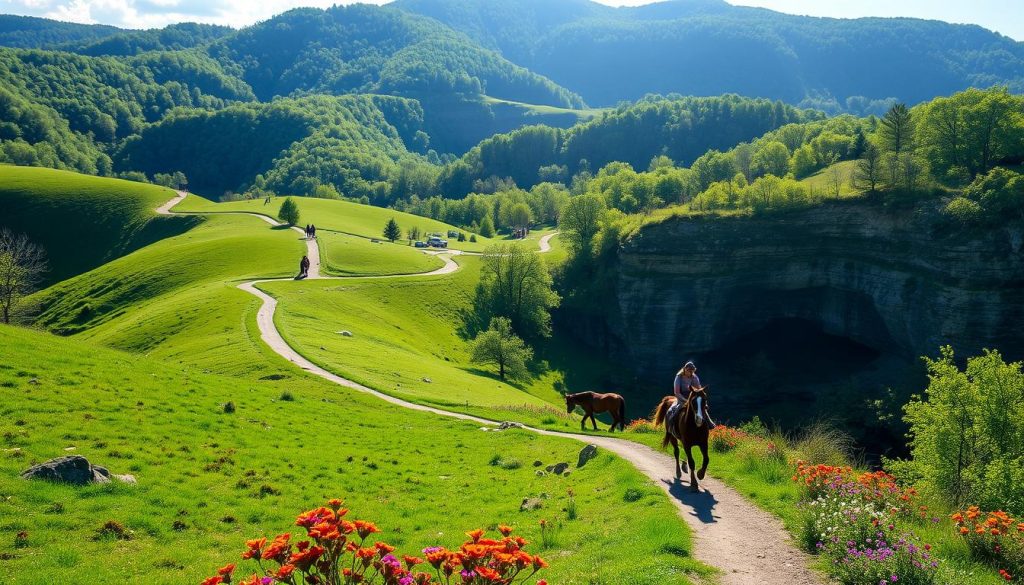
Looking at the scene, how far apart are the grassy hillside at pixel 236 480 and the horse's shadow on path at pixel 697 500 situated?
88 centimetres

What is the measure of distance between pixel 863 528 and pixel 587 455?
11.8m

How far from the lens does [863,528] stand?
11594 millimetres

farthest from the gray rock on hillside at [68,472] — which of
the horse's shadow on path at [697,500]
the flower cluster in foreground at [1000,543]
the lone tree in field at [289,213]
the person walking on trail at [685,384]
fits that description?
the lone tree in field at [289,213]

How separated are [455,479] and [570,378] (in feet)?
200

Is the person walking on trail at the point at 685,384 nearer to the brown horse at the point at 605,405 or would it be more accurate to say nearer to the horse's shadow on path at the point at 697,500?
the horse's shadow on path at the point at 697,500

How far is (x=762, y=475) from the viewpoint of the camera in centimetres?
1834

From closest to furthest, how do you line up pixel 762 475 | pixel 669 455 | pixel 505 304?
pixel 762 475 < pixel 669 455 < pixel 505 304

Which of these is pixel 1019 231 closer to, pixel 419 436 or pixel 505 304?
pixel 505 304

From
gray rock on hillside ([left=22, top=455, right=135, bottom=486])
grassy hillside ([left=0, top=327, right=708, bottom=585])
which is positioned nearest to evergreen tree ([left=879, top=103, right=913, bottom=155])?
grassy hillside ([left=0, top=327, right=708, bottom=585])

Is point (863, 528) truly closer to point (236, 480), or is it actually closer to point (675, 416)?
point (675, 416)

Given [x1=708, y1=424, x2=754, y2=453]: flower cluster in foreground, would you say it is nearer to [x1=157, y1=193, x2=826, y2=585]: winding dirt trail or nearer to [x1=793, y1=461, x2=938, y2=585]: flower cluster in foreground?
[x1=157, y1=193, x2=826, y2=585]: winding dirt trail

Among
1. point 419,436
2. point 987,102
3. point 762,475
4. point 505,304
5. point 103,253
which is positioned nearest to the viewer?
point 762,475

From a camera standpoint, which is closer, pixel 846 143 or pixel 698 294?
pixel 698 294

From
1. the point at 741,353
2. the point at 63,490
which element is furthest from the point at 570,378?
the point at 63,490
